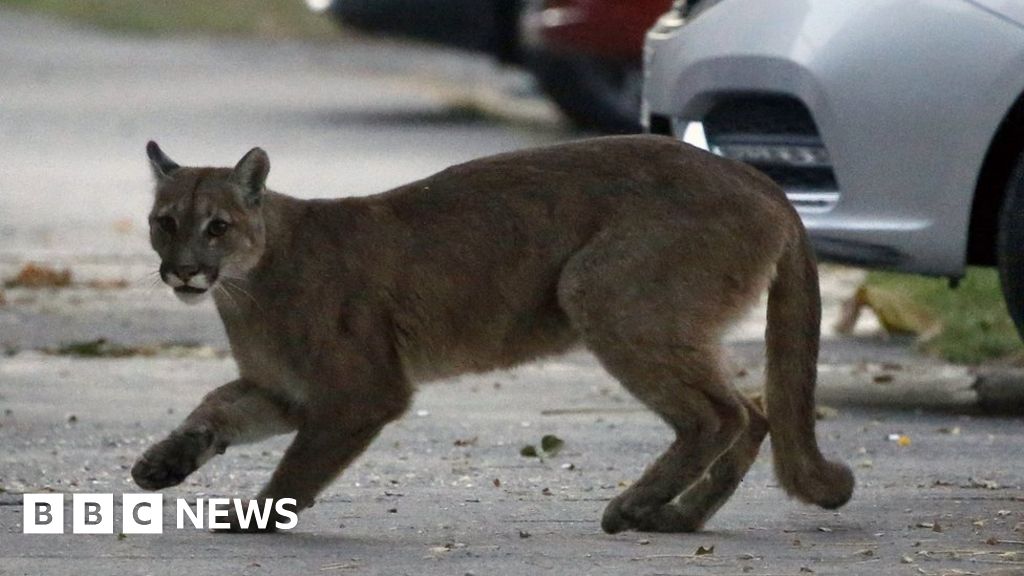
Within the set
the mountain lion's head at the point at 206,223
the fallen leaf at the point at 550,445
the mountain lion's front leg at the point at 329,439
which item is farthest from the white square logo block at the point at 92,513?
the fallen leaf at the point at 550,445

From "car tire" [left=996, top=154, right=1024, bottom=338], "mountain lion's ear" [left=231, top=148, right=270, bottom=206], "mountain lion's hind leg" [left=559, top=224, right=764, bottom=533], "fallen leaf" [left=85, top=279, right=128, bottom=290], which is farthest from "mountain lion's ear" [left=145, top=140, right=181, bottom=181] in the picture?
"fallen leaf" [left=85, top=279, right=128, bottom=290]

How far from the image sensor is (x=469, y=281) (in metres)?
5.93

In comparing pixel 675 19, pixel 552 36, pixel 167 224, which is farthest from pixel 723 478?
pixel 552 36

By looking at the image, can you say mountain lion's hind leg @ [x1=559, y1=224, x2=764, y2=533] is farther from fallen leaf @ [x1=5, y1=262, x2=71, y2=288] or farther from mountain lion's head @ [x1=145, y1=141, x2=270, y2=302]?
fallen leaf @ [x1=5, y1=262, x2=71, y2=288]

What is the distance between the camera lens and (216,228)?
575 centimetres

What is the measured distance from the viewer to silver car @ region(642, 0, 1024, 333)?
282 inches

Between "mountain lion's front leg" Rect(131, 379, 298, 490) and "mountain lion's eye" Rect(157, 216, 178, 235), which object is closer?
"mountain lion's front leg" Rect(131, 379, 298, 490)

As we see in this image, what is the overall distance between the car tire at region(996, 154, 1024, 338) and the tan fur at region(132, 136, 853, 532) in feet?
4.84

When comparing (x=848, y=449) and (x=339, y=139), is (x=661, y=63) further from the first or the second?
(x=339, y=139)

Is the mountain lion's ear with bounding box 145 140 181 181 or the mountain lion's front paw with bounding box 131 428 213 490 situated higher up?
the mountain lion's ear with bounding box 145 140 181 181

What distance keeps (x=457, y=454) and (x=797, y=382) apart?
55.5 inches

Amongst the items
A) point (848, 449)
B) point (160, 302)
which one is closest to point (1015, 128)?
point (848, 449)

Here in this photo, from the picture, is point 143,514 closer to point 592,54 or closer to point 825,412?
point 825,412

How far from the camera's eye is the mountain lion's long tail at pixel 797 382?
574 centimetres
